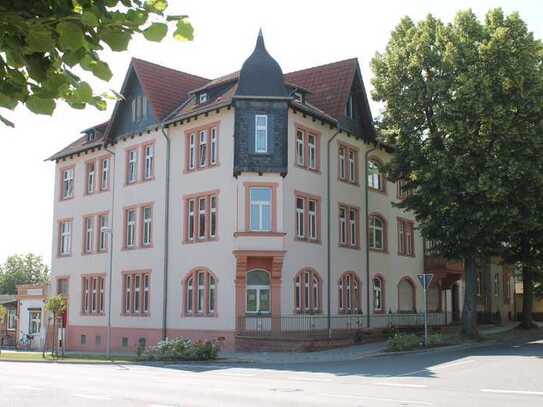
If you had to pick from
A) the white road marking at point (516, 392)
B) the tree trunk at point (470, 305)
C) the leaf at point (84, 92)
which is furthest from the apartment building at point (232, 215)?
the leaf at point (84, 92)

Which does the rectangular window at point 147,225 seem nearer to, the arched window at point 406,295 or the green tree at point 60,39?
the arched window at point 406,295

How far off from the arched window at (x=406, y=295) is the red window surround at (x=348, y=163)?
22.9 feet

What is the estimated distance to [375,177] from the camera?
37.4 metres

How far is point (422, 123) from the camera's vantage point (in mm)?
30859

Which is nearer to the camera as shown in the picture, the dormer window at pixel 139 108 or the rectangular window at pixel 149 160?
the rectangular window at pixel 149 160

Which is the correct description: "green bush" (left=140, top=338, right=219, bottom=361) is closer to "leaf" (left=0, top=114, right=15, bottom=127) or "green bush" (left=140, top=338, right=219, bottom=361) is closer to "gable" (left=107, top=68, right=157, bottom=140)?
"gable" (left=107, top=68, right=157, bottom=140)

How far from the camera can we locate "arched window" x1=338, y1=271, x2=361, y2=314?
3291 centimetres

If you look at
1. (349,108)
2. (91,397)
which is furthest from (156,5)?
(349,108)

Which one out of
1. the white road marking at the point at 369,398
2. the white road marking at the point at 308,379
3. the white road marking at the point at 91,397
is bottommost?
the white road marking at the point at 308,379

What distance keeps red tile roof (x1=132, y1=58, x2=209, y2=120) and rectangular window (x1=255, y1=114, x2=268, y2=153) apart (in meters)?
6.26

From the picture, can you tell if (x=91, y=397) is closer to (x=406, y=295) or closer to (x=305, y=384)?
(x=305, y=384)

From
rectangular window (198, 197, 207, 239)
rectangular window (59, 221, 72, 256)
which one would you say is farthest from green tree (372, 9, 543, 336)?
rectangular window (59, 221, 72, 256)

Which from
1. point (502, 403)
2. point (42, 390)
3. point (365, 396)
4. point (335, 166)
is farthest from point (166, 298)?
point (502, 403)

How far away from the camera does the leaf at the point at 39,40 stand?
12.6 feet
